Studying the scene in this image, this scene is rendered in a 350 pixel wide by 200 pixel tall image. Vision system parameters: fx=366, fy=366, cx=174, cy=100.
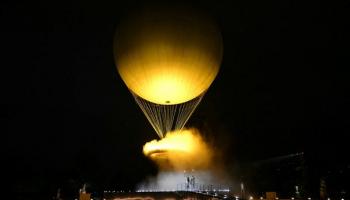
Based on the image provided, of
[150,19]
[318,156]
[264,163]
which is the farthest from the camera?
[264,163]

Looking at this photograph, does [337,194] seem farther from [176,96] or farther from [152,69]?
[152,69]

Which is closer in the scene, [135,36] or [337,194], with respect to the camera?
[135,36]

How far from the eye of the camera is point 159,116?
21.9m

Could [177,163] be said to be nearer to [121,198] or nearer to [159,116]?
[121,198]

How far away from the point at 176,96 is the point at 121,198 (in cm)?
1436

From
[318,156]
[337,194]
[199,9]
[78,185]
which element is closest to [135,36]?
[199,9]

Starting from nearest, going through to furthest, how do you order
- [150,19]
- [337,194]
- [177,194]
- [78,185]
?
[150,19] → [177,194] → [337,194] → [78,185]

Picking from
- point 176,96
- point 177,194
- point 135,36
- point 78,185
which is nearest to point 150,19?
point 135,36

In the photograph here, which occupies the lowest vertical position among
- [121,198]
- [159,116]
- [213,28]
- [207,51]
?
[121,198]

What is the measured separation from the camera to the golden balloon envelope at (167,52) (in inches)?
663

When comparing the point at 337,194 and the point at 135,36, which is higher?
the point at 135,36

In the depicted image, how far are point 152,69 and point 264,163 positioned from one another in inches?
1265

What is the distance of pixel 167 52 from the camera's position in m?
17.2

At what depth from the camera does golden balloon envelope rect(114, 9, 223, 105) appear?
16.8 m
